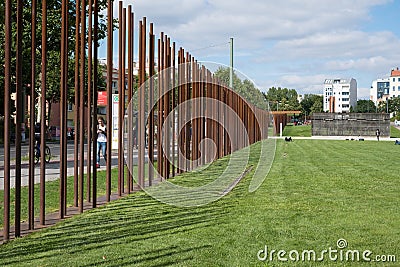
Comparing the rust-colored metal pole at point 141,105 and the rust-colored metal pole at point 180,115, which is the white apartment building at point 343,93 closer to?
the rust-colored metal pole at point 180,115

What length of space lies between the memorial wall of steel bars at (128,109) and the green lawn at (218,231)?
2.02 ft

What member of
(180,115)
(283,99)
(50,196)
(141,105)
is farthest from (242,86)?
(283,99)

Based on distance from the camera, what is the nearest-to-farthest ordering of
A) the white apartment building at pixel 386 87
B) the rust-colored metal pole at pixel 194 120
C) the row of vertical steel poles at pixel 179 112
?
the row of vertical steel poles at pixel 179 112
the rust-colored metal pole at pixel 194 120
the white apartment building at pixel 386 87

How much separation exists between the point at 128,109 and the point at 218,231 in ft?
18.8

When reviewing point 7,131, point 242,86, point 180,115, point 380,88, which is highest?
point 380,88

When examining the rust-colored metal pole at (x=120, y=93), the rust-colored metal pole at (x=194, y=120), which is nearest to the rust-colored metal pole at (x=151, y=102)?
the rust-colored metal pole at (x=120, y=93)

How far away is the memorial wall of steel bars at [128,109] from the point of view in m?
7.12

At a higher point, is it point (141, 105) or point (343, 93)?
point (343, 93)

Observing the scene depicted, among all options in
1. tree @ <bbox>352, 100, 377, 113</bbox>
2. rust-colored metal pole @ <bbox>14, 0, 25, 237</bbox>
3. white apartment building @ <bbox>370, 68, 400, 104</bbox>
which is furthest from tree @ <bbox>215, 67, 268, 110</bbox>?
white apartment building @ <bbox>370, 68, 400, 104</bbox>

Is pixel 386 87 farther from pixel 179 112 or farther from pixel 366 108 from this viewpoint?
pixel 179 112

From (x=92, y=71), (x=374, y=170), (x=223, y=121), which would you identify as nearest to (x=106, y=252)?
(x=92, y=71)

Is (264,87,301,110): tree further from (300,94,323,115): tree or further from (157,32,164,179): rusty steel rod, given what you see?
(157,32,164,179): rusty steel rod

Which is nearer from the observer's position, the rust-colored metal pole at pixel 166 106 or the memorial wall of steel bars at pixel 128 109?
the memorial wall of steel bars at pixel 128 109

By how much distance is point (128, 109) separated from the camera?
12.2 metres
